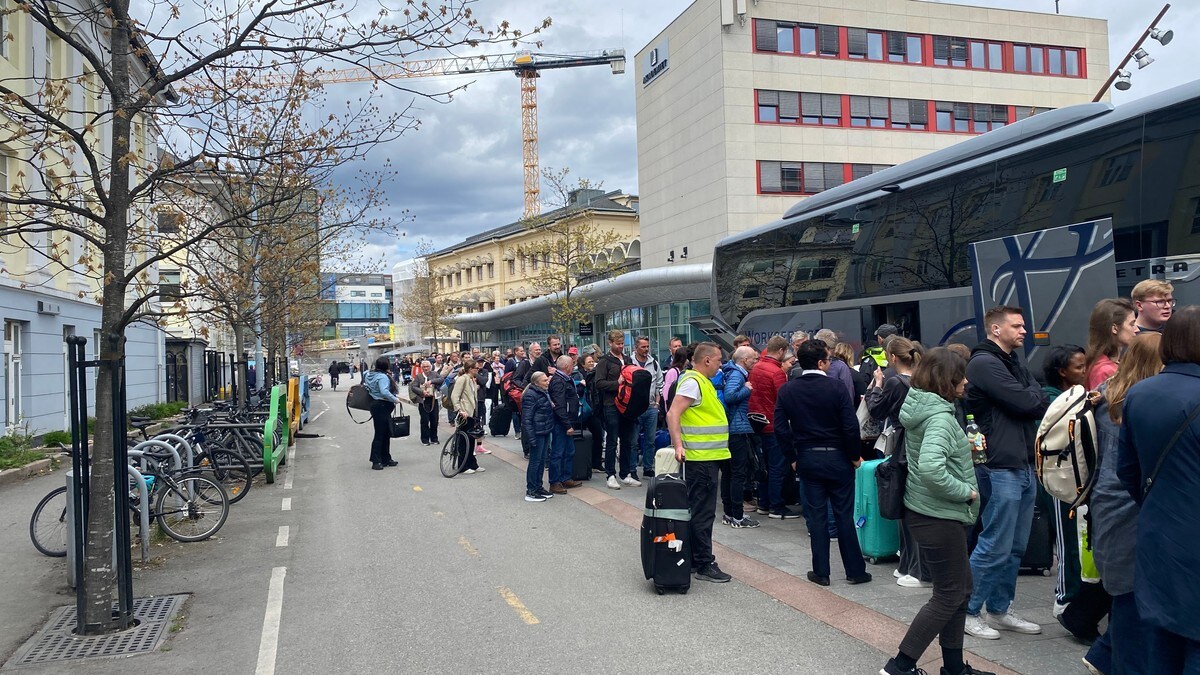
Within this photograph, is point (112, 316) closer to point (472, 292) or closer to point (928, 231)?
point (928, 231)

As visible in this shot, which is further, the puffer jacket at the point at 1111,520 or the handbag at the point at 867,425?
the handbag at the point at 867,425

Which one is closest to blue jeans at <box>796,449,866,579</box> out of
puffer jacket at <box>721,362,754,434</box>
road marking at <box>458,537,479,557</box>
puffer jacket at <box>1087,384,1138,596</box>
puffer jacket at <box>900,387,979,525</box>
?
puffer jacket at <box>900,387,979,525</box>

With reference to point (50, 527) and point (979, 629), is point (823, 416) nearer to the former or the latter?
point (979, 629)

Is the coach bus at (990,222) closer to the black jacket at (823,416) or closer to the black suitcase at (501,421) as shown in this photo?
the black jacket at (823,416)

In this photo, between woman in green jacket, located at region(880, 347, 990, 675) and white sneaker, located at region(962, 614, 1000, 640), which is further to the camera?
white sneaker, located at region(962, 614, 1000, 640)

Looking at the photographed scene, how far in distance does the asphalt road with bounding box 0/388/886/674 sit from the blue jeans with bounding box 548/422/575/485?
28.9 inches

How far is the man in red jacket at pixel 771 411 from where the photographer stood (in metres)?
9.17

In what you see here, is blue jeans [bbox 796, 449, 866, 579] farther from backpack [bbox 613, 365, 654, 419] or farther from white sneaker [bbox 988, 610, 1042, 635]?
backpack [bbox 613, 365, 654, 419]

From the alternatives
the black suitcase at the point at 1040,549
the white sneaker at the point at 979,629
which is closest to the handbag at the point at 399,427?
the black suitcase at the point at 1040,549

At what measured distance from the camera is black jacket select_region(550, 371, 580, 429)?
11406 mm

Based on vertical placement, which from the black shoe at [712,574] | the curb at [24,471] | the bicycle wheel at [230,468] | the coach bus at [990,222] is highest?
the coach bus at [990,222]

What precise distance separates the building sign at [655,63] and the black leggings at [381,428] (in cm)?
3099

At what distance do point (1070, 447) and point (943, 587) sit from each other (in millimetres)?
1010

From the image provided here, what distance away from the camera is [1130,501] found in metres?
3.77
